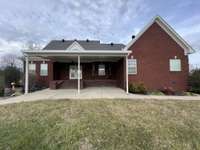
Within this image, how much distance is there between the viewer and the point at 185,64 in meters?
15.9

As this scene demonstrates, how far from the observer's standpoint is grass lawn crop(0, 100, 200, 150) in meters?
5.14

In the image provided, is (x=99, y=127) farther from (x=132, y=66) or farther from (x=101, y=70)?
(x=101, y=70)

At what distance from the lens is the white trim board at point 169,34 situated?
622 inches

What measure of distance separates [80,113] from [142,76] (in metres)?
10.1

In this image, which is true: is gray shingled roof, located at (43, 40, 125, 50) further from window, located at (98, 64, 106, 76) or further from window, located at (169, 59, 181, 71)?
window, located at (169, 59, 181, 71)

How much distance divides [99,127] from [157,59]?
1198 cm

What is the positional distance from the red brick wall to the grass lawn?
7.65 metres

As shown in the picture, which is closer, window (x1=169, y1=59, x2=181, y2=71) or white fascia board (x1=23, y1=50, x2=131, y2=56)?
white fascia board (x1=23, y1=50, x2=131, y2=56)

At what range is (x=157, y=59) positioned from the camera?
16.0 m

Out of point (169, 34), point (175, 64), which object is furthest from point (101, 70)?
point (169, 34)

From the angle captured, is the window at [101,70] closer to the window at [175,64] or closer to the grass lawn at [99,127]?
the window at [175,64]

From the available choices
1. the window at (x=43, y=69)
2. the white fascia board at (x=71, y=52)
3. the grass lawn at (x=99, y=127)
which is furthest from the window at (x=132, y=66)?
the window at (x=43, y=69)

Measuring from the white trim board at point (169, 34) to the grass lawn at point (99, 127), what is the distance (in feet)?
29.9

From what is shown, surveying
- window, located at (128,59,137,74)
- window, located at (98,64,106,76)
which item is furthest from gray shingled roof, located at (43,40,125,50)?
window, located at (128,59,137,74)
